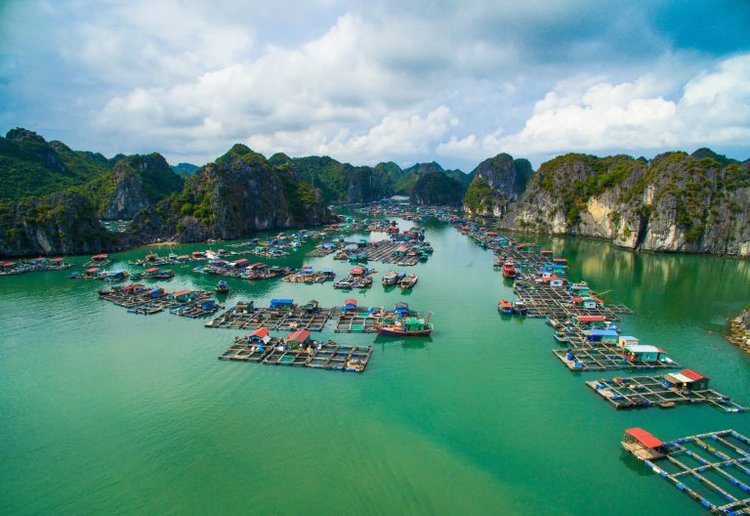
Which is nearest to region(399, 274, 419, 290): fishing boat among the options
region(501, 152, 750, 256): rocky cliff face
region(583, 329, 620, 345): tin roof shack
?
region(583, 329, 620, 345): tin roof shack

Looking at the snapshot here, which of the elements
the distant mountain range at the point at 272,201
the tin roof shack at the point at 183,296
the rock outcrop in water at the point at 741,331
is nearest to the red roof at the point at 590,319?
the rock outcrop in water at the point at 741,331

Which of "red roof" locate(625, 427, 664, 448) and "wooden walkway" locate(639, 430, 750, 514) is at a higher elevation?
"red roof" locate(625, 427, 664, 448)

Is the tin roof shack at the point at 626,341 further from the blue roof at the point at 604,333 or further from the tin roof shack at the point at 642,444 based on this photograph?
the tin roof shack at the point at 642,444

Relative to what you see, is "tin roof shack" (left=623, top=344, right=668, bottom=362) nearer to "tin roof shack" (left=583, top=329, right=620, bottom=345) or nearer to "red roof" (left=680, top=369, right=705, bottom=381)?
"red roof" (left=680, top=369, right=705, bottom=381)

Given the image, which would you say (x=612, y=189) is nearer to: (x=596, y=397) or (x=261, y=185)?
(x=596, y=397)

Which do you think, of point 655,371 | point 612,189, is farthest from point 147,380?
point 612,189
